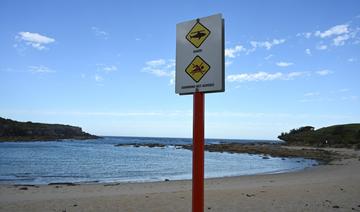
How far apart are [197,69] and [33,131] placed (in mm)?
128122

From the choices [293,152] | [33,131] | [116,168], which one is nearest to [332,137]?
[293,152]

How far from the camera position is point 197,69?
375 centimetres

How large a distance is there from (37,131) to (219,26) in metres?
131

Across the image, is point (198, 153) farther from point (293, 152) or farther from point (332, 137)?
point (332, 137)

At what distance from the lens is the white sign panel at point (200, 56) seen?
3617 millimetres

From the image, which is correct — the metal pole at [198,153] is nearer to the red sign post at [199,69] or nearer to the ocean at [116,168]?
the red sign post at [199,69]

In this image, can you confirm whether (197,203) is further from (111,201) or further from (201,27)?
(111,201)

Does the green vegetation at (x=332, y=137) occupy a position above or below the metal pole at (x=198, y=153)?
above

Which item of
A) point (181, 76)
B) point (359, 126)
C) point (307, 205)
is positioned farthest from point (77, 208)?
point (359, 126)

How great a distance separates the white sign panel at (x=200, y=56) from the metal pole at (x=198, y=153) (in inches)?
6.0

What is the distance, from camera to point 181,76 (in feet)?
12.8

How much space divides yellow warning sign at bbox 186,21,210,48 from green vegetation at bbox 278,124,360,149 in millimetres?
75234

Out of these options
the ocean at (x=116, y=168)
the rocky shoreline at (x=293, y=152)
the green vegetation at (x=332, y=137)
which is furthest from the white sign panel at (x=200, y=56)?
the green vegetation at (x=332, y=137)

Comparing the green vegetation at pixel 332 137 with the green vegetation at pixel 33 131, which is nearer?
the green vegetation at pixel 332 137
